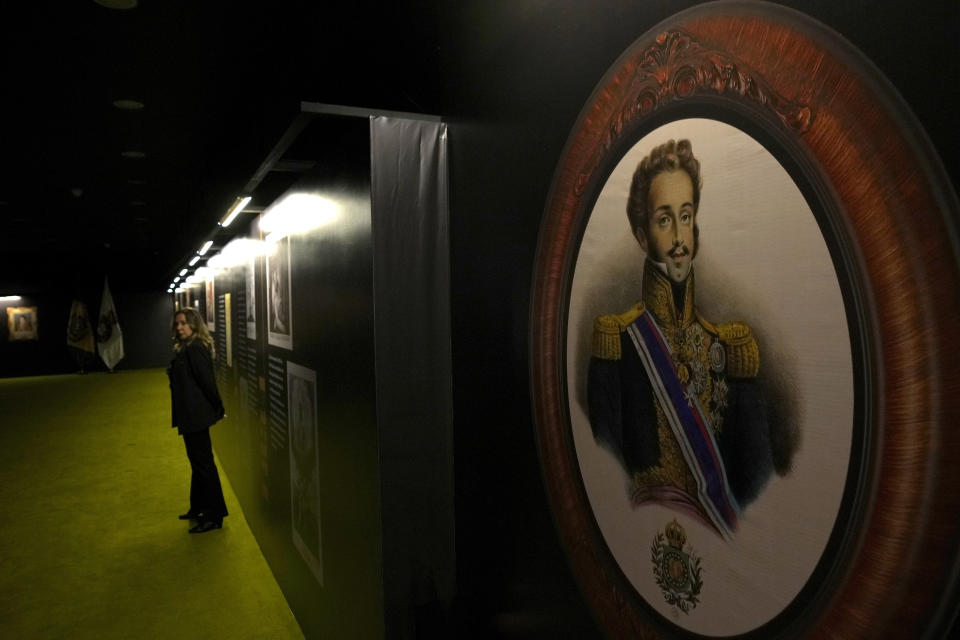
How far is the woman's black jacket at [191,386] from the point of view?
13.2 feet

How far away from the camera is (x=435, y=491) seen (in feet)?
5.46

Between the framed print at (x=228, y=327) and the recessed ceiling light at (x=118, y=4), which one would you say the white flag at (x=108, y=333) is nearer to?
the framed print at (x=228, y=327)

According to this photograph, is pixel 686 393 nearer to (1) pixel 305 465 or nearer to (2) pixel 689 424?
(2) pixel 689 424

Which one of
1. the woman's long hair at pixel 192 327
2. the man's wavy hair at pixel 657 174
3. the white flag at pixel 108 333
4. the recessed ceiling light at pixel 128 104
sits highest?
the recessed ceiling light at pixel 128 104

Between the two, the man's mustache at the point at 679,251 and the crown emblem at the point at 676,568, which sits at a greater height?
the man's mustache at the point at 679,251

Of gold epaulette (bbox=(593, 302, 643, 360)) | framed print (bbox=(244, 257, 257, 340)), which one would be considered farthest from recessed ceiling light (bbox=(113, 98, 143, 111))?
gold epaulette (bbox=(593, 302, 643, 360))

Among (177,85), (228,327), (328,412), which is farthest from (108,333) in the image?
(328,412)

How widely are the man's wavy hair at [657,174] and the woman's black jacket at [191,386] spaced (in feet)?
12.2

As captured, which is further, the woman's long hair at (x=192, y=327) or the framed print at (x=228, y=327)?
the framed print at (x=228, y=327)

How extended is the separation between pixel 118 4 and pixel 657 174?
239 cm

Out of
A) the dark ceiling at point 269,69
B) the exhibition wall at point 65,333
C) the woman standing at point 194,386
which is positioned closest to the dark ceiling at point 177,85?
the dark ceiling at point 269,69

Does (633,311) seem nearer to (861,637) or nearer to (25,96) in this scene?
(861,637)

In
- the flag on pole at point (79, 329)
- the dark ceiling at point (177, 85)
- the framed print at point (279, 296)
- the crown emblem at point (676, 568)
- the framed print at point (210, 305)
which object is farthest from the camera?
the flag on pole at point (79, 329)

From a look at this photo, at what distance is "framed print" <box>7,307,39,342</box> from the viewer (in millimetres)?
15750
